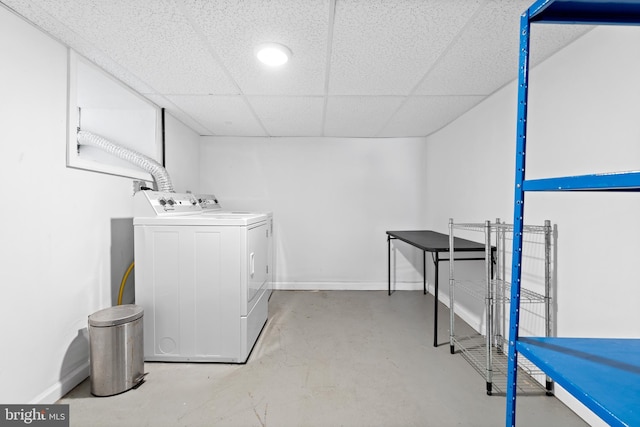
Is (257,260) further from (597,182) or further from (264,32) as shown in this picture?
(597,182)

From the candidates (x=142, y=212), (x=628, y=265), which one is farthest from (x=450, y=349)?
(x=142, y=212)

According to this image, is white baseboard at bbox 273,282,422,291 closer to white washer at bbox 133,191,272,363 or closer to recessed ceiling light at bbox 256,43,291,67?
white washer at bbox 133,191,272,363

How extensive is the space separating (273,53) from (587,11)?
1.41 metres

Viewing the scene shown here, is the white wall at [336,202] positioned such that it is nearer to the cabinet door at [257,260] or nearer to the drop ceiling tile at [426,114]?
the drop ceiling tile at [426,114]

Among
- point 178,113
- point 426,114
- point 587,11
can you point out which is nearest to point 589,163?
point 587,11

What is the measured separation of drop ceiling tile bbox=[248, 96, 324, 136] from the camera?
2.49 metres

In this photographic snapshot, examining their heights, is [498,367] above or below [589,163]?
below

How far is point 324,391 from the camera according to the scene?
1.74 m

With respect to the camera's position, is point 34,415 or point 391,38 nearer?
point 34,415

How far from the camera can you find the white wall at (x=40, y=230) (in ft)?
4.56

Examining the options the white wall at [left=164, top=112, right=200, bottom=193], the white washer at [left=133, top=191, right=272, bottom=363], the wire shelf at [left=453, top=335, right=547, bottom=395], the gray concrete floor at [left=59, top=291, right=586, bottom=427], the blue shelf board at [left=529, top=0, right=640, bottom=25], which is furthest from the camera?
the white wall at [left=164, top=112, right=200, bottom=193]

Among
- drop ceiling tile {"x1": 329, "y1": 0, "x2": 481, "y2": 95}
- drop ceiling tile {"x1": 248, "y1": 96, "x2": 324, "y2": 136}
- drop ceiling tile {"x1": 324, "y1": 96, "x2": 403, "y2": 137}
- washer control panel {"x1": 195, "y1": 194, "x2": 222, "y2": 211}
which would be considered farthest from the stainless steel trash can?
drop ceiling tile {"x1": 324, "y1": 96, "x2": 403, "y2": 137}

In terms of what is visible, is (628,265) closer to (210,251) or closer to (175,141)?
(210,251)

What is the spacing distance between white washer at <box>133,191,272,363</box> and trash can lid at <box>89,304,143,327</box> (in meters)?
0.17
